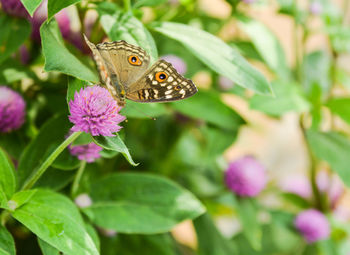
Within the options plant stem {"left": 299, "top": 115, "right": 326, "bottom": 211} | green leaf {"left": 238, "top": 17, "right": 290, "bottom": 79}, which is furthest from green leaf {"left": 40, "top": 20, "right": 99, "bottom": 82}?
plant stem {"left": 299, "top": 115, "right": 326, "bottom": 211}

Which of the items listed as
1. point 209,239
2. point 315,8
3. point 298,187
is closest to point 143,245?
point 209,239

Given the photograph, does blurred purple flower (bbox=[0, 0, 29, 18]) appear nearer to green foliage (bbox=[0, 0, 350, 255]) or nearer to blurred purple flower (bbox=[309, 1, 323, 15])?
green foliage (bbox=[0, 0, 350, 255])

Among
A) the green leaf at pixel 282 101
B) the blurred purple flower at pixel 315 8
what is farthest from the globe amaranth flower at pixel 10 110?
the blurred purple flower at pixel 315 8

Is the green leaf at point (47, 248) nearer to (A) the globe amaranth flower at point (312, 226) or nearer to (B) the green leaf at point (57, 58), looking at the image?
(B) the green leaf at point (57, 58)

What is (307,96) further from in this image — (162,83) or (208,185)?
(162,83)

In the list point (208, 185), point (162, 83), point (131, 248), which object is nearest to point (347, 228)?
point (208, 185)

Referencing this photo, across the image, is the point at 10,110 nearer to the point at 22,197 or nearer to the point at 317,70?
the point at 22,197
